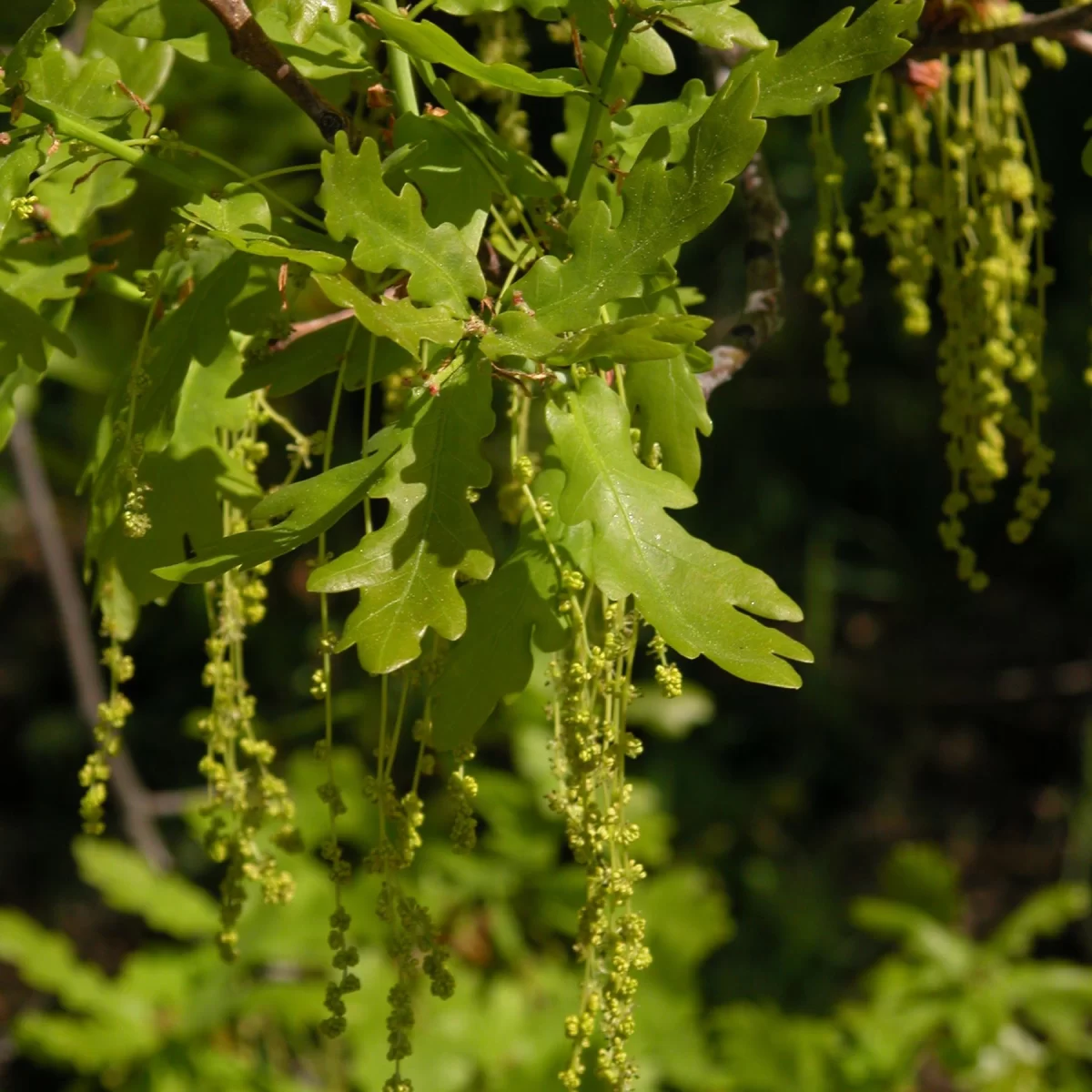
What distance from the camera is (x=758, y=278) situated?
1323 millimetres

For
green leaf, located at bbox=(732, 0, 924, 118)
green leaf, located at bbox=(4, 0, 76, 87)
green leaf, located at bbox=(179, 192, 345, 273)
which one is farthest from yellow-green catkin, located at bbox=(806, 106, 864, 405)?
green leaf, located at bbox=(4, 0, 76, 87)

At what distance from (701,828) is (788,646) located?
8.67 feet

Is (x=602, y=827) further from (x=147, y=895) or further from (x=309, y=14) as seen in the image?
(x=147, y=895)

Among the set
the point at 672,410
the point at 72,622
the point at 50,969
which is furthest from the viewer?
the point at 72,622

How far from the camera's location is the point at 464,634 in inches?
36.4

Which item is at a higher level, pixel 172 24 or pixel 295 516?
pixel 172 24

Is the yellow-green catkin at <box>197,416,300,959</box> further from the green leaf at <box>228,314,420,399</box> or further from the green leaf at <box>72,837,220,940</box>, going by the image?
the green leaf at <box>72,837,220,940</box>

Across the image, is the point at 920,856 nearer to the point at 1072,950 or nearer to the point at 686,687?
the point at 686,687

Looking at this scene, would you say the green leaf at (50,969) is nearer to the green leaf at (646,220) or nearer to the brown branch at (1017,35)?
the green leaf at (646,220)

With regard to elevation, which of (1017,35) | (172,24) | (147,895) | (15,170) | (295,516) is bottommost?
(147,895)

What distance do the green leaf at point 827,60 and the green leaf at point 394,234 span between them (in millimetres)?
233

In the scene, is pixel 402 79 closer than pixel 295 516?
No

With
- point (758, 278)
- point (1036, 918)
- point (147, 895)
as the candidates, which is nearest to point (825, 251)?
point (758, 278)

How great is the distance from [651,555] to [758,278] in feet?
1.73
